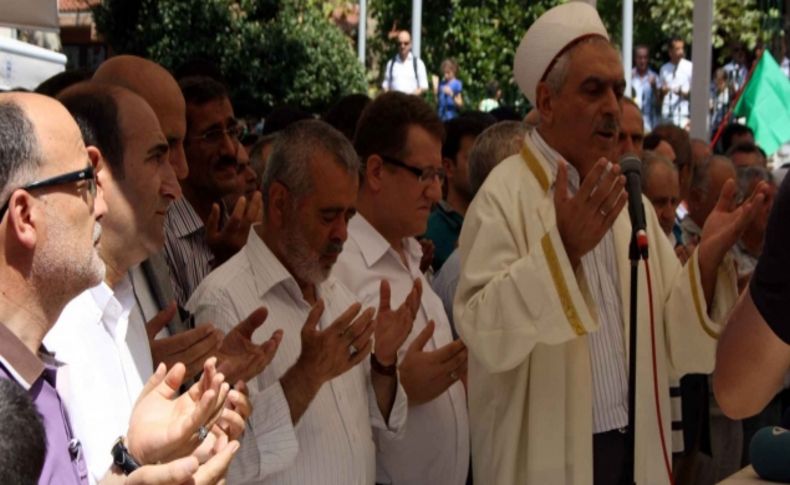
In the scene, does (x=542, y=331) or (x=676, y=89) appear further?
(x=676, y=89)

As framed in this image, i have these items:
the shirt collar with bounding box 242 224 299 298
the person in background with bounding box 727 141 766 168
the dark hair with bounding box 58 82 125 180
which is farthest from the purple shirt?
the person in background with bounding box 727 141 766 168

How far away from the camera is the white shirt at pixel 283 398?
4115 millimetres

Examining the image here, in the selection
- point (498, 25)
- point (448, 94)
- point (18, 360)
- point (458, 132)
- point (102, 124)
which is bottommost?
point (448, 94)

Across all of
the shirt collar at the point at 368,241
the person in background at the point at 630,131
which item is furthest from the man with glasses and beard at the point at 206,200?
the person in background at the point at 630,131

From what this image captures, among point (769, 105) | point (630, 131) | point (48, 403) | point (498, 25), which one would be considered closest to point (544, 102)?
point (630, 131)

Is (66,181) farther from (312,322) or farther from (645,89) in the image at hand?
(645,89)

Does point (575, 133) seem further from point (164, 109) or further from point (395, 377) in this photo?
point (164, 109)

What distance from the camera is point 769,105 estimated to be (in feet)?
44.5

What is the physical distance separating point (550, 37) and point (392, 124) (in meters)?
0.74

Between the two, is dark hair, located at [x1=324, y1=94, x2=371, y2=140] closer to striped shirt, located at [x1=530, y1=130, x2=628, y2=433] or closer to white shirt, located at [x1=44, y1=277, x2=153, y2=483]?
striped shirt, located at [x1=530, y1=130, x2=628, y2=433]

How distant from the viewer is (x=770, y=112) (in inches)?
533

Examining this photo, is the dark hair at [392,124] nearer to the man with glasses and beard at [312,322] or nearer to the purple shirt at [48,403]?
the man with glasses and beard at [312,322]

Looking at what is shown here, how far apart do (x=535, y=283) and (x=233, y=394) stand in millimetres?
1261

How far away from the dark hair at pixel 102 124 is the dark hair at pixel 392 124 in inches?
68.1
